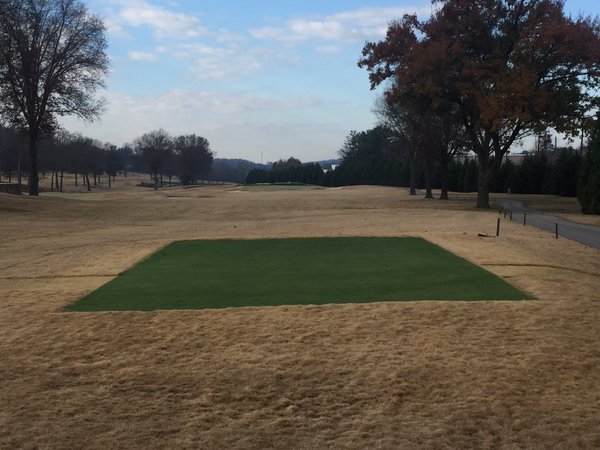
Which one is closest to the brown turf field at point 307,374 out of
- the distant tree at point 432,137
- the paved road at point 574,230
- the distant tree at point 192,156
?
the paved road at point 574,230

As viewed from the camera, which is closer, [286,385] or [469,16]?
[286,385]

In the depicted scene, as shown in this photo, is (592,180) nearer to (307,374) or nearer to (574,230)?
(574,230)

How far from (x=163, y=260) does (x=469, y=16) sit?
27.2m

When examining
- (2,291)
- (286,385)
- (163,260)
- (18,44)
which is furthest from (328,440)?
(18,44)

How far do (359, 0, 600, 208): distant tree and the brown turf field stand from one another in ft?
76.6

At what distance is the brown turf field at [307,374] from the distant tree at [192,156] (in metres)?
114

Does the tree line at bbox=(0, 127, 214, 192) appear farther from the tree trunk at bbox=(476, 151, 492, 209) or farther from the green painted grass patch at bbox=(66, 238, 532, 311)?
the green painted grass patch at bbox=(66, 238, 532, 311)

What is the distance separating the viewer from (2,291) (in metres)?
10.6

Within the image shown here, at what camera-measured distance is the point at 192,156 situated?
402ft

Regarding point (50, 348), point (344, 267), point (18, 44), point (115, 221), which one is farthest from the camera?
point (18, 44)

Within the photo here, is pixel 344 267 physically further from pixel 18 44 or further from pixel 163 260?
pixel 18 44

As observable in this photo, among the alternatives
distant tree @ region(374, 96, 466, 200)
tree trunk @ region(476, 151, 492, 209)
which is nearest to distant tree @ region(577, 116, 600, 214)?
tree trunk @ region(476, 151, 492, 209)

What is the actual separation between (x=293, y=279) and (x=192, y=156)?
4508 inches

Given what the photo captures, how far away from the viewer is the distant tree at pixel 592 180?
31.7 metres
